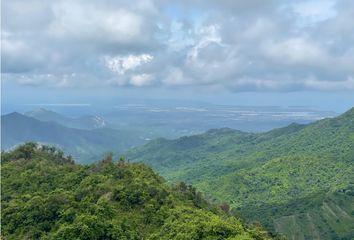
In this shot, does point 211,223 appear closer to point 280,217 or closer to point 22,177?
point 22,177

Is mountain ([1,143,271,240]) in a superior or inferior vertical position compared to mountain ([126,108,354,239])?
superior

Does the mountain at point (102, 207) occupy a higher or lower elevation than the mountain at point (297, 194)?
higher

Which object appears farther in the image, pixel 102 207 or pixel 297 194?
pixel 297 194

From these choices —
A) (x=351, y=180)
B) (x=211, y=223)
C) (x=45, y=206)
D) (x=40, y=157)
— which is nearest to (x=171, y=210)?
A: (x=211, y=223)

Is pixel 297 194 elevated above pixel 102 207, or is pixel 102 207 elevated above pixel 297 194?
pixel 102 207

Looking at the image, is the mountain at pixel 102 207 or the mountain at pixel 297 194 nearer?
the mountain at pixel 102 207

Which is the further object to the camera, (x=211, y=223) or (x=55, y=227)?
(x=55, y=227)

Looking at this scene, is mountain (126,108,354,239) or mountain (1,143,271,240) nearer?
mountain (1,143,271,240)

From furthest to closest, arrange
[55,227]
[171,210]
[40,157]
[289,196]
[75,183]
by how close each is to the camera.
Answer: [289,196] → [40,157] → [75,183] → [171,210] → [55,227]
